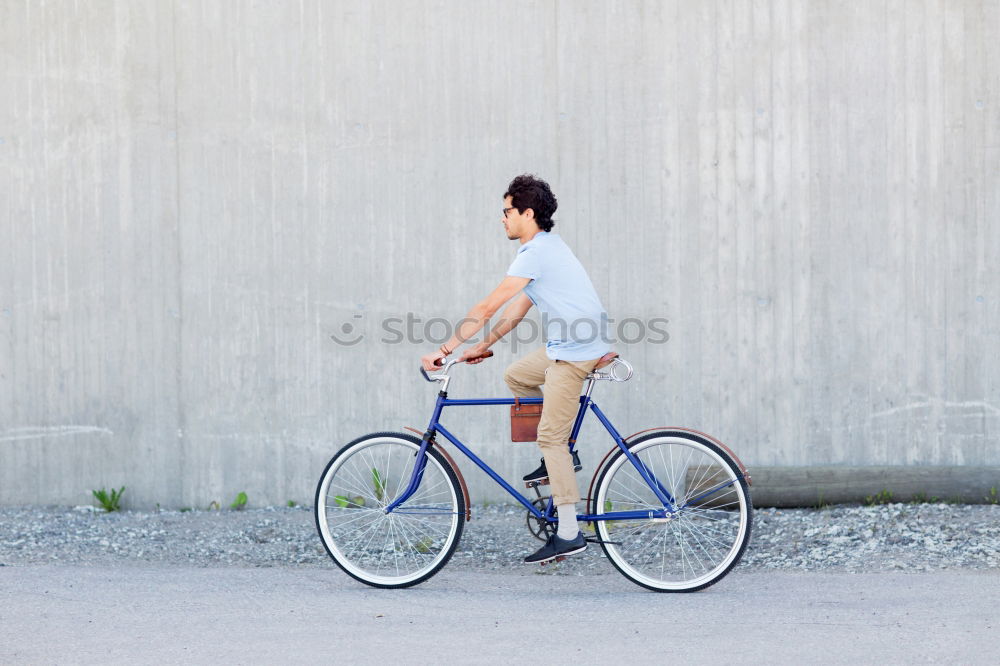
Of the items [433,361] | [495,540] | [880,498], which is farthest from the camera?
[880,498]

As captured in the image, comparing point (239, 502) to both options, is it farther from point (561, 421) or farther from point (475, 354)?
point (561, 421)

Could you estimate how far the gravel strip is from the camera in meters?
5.43

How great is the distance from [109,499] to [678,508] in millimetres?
3864

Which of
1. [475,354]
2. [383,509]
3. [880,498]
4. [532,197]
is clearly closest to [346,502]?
[383,509]

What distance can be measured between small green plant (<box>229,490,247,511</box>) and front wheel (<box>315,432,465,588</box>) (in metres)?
1.81

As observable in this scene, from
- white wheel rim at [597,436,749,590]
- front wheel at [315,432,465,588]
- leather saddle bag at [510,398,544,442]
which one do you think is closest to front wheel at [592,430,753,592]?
white wheel rim at [597,436,749,590]

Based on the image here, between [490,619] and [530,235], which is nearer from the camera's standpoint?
[490,619]

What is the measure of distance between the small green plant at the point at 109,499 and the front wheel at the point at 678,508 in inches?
134

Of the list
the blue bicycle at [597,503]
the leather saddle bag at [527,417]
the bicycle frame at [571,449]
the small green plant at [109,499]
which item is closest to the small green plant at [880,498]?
the blue bicycle at [597,503]

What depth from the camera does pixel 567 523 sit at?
185 inches

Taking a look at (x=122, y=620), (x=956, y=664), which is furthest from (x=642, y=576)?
(x=122, y=620)

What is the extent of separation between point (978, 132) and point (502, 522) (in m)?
3.74

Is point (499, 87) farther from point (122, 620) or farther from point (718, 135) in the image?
point (122, 620)

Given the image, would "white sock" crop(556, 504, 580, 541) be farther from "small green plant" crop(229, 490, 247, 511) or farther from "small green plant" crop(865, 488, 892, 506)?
"small green plant" crop(229, 490, 247, 511)
